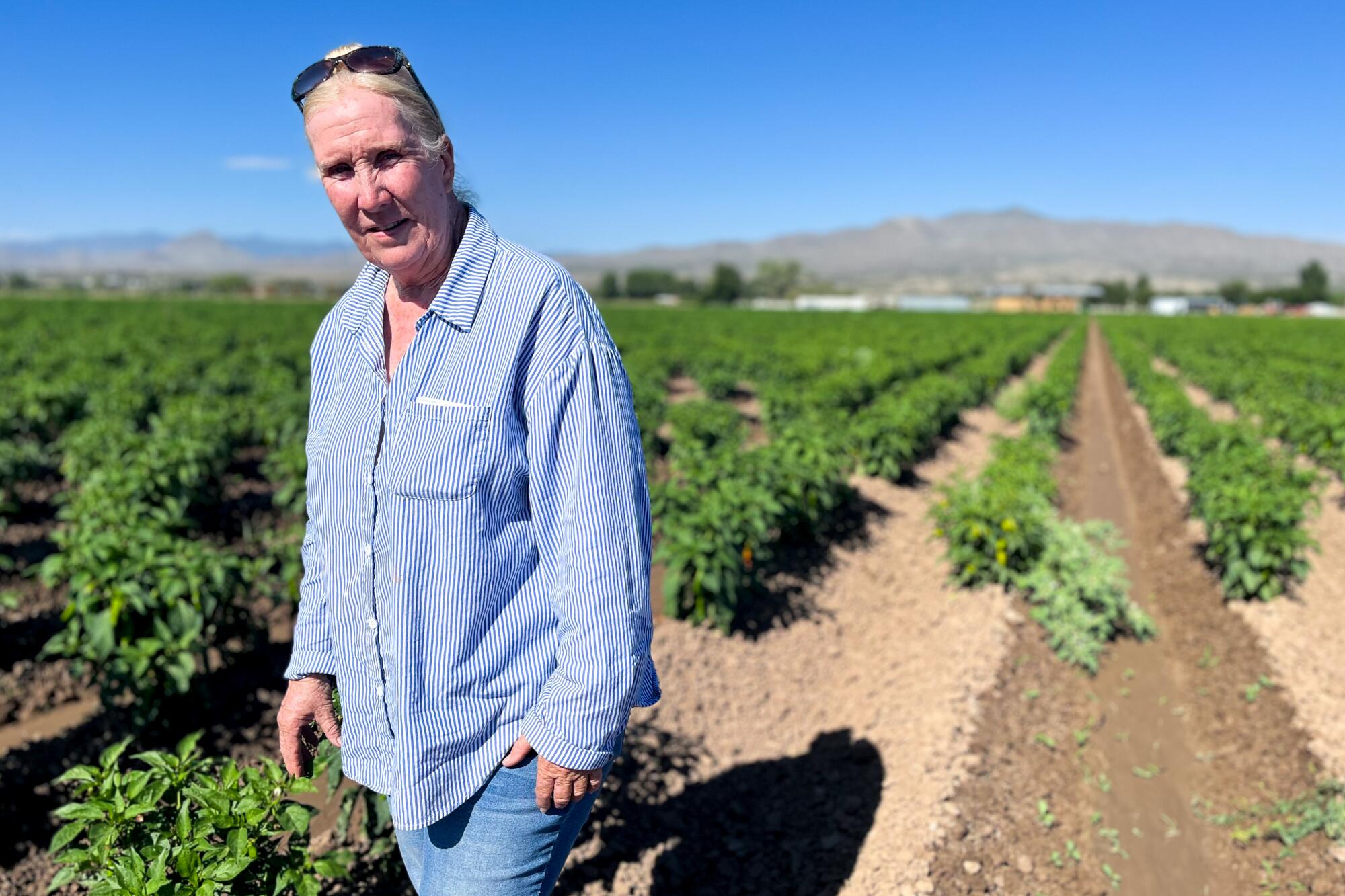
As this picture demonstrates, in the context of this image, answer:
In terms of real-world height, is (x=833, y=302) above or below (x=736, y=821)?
above

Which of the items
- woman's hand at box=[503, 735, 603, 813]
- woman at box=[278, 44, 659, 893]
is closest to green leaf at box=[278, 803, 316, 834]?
woman at box=[278, 44, 659, 893]

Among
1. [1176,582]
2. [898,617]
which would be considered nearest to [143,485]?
[898,617]

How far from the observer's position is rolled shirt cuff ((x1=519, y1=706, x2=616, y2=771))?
1.49m

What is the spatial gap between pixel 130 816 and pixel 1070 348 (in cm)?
3268

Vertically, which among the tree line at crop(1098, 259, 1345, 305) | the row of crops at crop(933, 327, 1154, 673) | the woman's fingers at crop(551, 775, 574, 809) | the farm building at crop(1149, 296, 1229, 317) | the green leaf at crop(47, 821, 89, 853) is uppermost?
the tree line at crop(1098, 259, 1345, 305)

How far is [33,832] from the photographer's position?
3.72 m

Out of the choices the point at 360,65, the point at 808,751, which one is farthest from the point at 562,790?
the point at 808,751

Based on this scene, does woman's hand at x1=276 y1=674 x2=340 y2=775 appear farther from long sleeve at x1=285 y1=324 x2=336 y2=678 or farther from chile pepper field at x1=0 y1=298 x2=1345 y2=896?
chile pepper field at x1=0 y1=298 x2=1345 y2=896

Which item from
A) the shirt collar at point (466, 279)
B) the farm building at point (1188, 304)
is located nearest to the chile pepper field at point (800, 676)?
the shirt collar at point (466, 279)

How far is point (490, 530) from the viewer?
153 cm

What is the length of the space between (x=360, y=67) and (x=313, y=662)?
127 centimetres

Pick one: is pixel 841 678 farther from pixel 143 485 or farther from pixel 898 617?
pixel 143 485

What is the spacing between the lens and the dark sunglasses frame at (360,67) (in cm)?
150

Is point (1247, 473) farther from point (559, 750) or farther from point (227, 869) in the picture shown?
point (227, 869)
